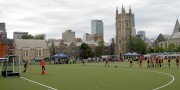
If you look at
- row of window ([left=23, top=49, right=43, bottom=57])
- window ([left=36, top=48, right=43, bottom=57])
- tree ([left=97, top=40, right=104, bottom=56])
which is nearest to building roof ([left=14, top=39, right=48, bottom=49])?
window ([left=36, top=48, right=43, bottom=57])

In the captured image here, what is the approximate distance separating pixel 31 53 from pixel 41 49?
443cm

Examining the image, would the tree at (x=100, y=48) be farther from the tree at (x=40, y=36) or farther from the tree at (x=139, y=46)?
the tree at (x=40, y=36)

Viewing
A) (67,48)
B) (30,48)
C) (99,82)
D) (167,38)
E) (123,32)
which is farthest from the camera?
(167,38)

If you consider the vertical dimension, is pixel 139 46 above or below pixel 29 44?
below

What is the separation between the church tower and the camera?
160m

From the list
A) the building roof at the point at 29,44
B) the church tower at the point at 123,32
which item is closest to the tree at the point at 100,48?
the church tower at the point at 123,32

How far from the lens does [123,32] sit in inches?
6412

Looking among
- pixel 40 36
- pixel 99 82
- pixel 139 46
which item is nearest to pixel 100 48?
pixel 139 46

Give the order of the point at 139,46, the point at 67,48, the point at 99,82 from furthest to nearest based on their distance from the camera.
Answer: the point at 67,48
the point at 139,46
the point at 99,82

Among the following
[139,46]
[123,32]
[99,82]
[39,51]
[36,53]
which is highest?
[123,32]

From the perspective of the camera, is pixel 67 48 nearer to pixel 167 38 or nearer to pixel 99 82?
pixel 167 38

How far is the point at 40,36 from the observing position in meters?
157

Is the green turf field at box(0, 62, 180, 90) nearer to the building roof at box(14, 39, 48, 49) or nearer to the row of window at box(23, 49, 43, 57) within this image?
the building roof at box(14, 39, 48, 49)

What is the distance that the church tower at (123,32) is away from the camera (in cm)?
15962
